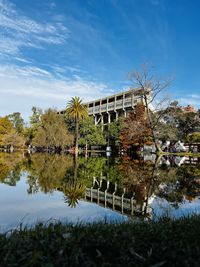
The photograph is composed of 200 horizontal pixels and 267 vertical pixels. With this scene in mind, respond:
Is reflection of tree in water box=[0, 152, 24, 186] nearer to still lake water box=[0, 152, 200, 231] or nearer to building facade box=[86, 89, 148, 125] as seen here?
still lake water box=[0, 152, 200, 231]

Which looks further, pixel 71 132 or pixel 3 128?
pixel 3 128

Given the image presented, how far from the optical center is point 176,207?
A: 9953 millimetres

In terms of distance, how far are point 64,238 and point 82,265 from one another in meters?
0.72

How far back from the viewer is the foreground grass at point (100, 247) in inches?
147

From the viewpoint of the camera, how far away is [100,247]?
4164 mm

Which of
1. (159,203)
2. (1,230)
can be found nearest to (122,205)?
(159,203)

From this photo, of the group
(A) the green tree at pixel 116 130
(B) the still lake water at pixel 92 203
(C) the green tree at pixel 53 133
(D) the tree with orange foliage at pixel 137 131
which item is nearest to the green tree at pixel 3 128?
(C) the green tree at pixel 53 133

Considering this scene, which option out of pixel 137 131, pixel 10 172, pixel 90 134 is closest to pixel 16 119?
pixel 90 134

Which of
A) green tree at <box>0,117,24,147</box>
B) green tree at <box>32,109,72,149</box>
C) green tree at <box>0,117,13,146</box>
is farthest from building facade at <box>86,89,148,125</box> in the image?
green tree at <box>0,117,13,146</box>

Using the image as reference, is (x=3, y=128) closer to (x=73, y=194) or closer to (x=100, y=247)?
(x=73, y=194)

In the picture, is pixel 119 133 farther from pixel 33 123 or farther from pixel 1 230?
pixel 1 230

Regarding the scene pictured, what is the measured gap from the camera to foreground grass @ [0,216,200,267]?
374 cm

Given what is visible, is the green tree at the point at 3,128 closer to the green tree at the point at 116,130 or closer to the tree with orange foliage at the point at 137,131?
the green tree at the point at 116,130

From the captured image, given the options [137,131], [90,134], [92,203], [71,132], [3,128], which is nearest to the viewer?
[92,203]
